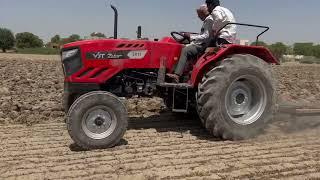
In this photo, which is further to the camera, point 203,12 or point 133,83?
point 203,12

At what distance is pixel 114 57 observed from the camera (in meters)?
6.50

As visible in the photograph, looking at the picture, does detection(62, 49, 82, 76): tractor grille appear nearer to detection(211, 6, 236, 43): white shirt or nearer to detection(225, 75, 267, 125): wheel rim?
detection(211, 6, 236, 43): white shirt

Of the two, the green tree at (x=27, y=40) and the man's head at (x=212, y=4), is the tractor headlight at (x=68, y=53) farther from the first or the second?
the green tree at (x=27, y=40)

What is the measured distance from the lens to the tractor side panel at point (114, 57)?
6.37 m

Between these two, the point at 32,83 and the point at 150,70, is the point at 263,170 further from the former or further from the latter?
the point at 32,83

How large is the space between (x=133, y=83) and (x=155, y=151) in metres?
1.29

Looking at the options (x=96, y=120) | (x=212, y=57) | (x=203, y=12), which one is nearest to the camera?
(x=96, y=120)

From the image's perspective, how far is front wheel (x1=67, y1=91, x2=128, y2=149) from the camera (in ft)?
19.3

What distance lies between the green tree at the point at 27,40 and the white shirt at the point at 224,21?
312ft

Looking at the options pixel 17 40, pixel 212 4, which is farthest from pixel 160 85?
pixel 17 40

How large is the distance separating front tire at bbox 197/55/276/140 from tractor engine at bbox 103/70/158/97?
2.54ft

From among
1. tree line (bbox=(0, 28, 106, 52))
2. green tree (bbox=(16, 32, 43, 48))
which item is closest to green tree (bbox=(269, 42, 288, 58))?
tree line (bbox=(0, 28, 106, 52))

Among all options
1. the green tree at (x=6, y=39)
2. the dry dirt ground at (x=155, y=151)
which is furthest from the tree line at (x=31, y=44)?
the dry dirt ground at (x=155, y=151)

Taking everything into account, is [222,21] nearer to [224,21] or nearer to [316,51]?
[224,21]
